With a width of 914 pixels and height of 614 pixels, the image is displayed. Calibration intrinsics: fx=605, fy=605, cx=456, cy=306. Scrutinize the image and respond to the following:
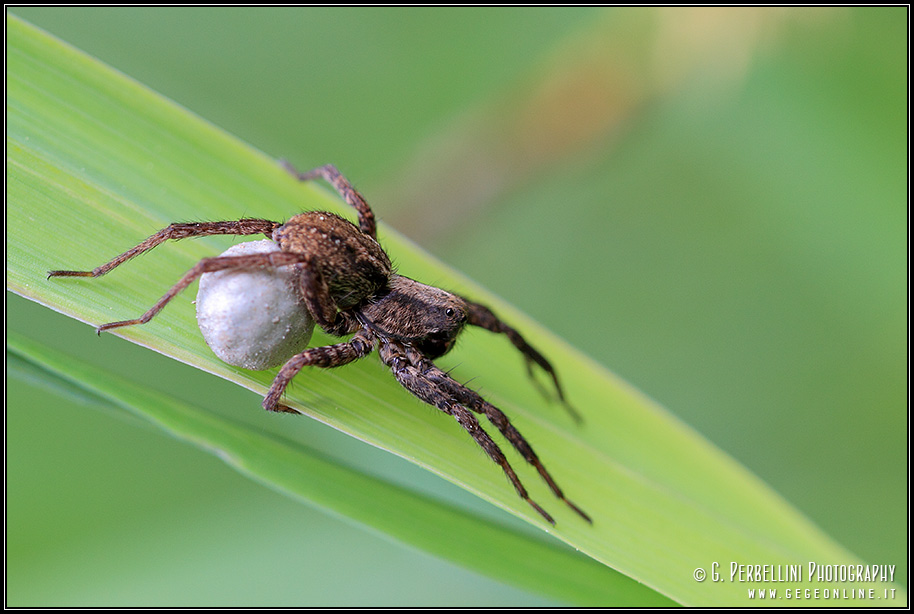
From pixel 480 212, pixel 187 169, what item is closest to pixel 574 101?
A: pixel 480 212

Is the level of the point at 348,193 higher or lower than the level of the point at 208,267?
higher

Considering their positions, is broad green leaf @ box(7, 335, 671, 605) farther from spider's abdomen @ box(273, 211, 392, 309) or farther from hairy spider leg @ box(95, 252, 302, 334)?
spider's abdomen @ box(273, 211, 392, 309)

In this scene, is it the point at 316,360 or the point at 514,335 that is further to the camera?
the point at 514,335

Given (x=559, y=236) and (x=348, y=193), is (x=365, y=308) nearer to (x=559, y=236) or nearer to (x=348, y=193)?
(x=348, y=193)

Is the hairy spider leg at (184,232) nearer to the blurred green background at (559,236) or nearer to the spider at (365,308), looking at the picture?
the spider at (365,308)

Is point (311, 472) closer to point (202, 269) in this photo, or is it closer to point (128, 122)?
point (202, 269)

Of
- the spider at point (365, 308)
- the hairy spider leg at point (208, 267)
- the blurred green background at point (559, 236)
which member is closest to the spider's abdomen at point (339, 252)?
the spider at point (365, 308)

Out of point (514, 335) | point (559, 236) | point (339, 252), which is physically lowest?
point (339, 252)

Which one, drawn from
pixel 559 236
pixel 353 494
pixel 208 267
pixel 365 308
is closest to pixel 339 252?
pixel 365 308
